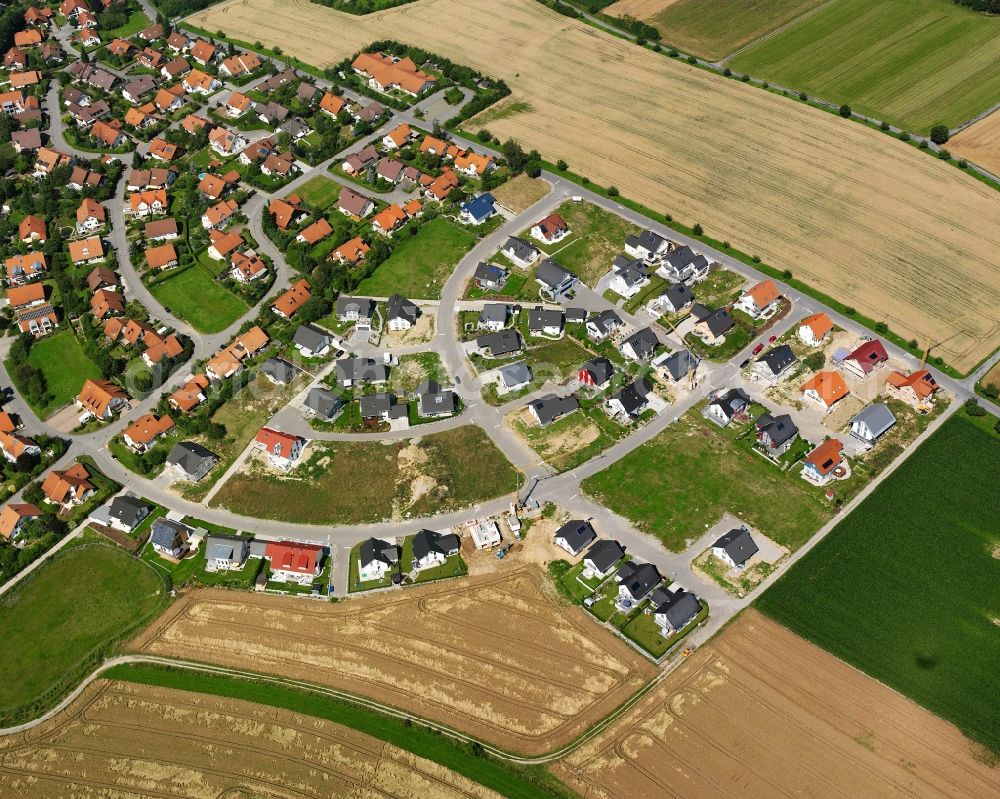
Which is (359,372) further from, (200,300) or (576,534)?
(576,534)

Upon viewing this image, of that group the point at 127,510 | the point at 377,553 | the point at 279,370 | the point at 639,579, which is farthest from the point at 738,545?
the point at 127,510

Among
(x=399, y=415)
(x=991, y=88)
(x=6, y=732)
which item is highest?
(x=991, y=88)

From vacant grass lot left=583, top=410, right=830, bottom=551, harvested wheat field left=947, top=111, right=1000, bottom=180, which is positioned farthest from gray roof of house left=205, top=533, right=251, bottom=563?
harvested wheat field left=947, top=111, right=1000, bottom=180

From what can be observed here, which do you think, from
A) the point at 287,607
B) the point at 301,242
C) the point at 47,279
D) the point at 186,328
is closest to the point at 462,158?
the point at 301,242

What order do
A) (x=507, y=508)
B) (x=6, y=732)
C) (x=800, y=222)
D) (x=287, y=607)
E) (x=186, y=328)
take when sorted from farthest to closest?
(x=800, y=222)
(x=186, y=328)
(x=507, y=508)
(x=287, y=607)
(x=6, y=732)

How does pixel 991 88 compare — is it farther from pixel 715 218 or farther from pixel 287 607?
pixel 287 607

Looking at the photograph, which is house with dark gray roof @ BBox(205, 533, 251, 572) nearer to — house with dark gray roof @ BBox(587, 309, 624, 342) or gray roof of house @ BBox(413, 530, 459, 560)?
gray roof of house @ BBox(413, 530, 459, 560)

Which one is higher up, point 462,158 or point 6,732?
point 462,158

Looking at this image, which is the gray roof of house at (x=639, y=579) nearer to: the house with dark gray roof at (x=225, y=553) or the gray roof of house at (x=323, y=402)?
the house with dark gray roof at (x=225, y=553)
